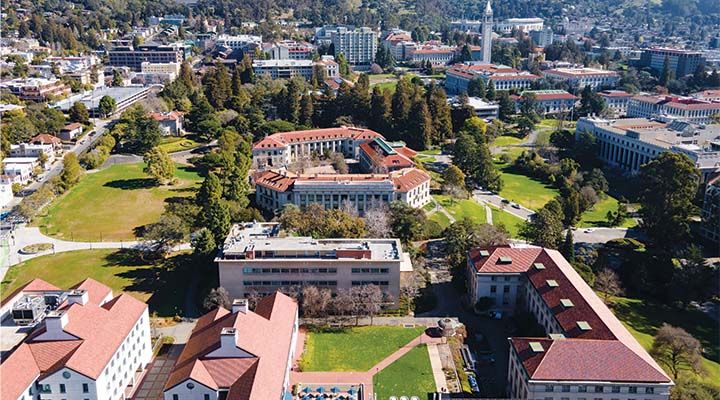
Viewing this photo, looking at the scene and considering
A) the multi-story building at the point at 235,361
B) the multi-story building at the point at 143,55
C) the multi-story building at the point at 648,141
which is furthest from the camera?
the multi-story building at the point at 143,55

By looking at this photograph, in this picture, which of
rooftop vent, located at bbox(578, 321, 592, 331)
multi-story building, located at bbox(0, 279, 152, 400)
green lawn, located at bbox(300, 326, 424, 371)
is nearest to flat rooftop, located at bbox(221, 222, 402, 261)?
green lawn, located at bbox(300, 326, 424, 371)

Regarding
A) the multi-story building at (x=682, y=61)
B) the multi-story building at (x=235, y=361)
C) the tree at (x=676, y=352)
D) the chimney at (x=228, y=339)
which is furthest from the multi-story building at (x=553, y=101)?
the chimney at (x=228, y=339)

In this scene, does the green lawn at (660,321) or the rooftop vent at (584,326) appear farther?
the green lawn at (660,321)

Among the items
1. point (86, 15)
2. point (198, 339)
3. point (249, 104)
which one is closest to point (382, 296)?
point (198, 339)

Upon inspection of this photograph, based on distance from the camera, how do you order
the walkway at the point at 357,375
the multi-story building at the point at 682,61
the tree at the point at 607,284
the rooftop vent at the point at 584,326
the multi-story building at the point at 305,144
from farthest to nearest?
the multi-story building at the point at 682,61, the multi-story building at the point at 305,144, the tree at the point at 607,284, the walkway at the point at 357,375, the rooftop vent at the point at 584,326

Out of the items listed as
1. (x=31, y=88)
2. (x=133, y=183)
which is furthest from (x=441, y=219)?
(x=31, y=88)

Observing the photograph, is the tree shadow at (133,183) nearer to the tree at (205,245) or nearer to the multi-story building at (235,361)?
the tree at (205,245)
